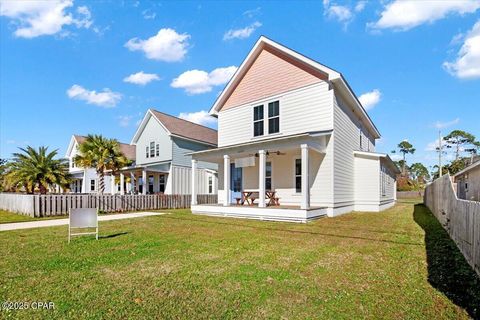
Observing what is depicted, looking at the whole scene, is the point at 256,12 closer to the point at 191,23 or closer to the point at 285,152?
the point at 191,23

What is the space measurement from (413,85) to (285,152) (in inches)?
596

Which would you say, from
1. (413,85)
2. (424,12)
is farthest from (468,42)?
(424,12)

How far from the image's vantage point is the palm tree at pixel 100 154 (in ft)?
69.7

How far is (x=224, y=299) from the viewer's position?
371 centimetres

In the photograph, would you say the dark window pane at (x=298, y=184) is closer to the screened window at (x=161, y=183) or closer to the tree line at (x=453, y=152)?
the screened window at (x=161, y=183)

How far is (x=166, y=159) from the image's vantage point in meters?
24.0

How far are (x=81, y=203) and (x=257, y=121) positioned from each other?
11304 millimetres

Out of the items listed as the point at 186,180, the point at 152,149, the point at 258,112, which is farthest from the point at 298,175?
the point at 152,149

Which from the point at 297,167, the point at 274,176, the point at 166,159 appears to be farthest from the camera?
the point at 166,159

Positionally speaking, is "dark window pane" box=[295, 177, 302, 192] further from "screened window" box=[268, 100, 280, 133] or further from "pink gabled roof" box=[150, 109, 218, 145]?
"pink gabled roof" box=[150, 109, 218, 145]

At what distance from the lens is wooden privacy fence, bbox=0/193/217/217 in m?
14.7

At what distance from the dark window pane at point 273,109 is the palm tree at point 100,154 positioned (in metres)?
13.1

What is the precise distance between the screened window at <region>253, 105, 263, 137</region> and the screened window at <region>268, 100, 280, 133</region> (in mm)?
584

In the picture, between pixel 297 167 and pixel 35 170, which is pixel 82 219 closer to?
pixel 297 167
